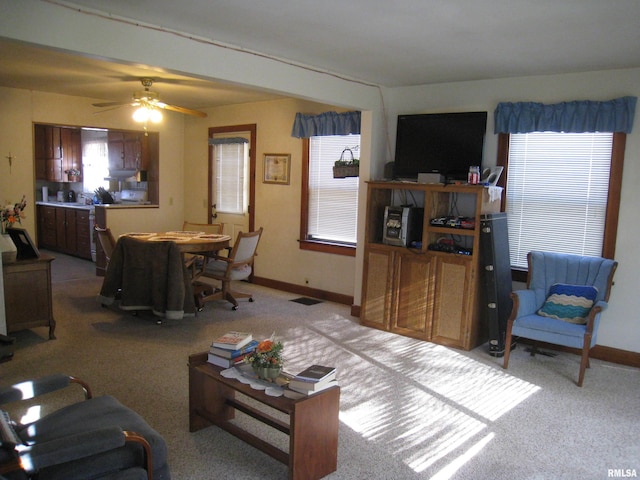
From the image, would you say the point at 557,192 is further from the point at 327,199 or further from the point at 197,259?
the point at 197,259

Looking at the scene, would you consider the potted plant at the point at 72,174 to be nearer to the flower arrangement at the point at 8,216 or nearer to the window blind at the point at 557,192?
the flower arrangement at the point at 8,216

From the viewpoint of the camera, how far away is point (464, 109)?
16.0 feet

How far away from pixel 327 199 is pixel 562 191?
258 centimetres

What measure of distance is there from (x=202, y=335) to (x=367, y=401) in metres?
1.86

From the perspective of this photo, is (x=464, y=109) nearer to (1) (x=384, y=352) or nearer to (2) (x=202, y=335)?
(1) (x=384, y=352)

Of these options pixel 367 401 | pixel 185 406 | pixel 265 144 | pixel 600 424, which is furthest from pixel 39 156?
pixel 600 424

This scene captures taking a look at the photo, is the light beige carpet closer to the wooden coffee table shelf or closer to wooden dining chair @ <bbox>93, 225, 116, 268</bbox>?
the wooden coffee table shelf

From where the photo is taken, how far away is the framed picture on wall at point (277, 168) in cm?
636

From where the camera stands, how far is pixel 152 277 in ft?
15.9

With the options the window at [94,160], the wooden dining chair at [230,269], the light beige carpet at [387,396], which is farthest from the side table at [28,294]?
the window at [94,160]

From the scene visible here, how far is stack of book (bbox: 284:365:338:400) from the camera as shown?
2.37 m

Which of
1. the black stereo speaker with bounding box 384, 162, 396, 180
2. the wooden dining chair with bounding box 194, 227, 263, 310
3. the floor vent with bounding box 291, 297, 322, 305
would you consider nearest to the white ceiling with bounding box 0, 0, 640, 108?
the black stereo speaker with bounding box 384, 162, 396, 180

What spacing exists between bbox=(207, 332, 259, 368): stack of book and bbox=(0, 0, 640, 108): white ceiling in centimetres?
190

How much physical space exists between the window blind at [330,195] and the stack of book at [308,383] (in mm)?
3450
